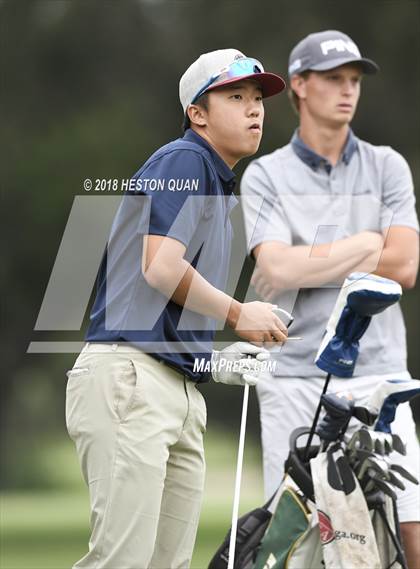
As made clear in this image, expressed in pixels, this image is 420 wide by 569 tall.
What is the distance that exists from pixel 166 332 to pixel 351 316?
83 cm

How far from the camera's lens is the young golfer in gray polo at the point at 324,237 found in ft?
14.2

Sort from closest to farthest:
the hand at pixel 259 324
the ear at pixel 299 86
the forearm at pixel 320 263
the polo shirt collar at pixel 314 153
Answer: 1. the hand at pixel 259 324
2. the forearm at pixel 320 263
3. the polo shirt collar at pixel 314 153
4. the ear at pixel 299 86

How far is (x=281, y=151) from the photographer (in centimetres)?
461

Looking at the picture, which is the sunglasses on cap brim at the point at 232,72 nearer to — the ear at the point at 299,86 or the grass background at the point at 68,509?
the ear at the point at 299,86

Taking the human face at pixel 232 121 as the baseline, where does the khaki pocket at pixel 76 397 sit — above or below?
below

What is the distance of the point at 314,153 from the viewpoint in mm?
4512

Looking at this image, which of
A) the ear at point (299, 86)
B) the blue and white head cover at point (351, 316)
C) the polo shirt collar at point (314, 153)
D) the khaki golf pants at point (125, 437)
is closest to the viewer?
the khaki golf pants at point (125, 437)

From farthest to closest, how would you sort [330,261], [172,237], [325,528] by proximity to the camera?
[330,261], [325,528], [172,237]

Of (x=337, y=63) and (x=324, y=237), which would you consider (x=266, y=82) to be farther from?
(x=337, y=63)

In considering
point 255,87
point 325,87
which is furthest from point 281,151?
point 255,87

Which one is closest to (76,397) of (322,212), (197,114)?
(197,114)

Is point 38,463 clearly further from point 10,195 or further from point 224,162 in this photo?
point 224,162

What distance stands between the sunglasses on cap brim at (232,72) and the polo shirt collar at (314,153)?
1.14 metres

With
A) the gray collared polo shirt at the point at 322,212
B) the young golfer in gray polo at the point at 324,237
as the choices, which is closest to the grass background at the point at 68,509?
the young golfer in gray polo at the point at 324,237
